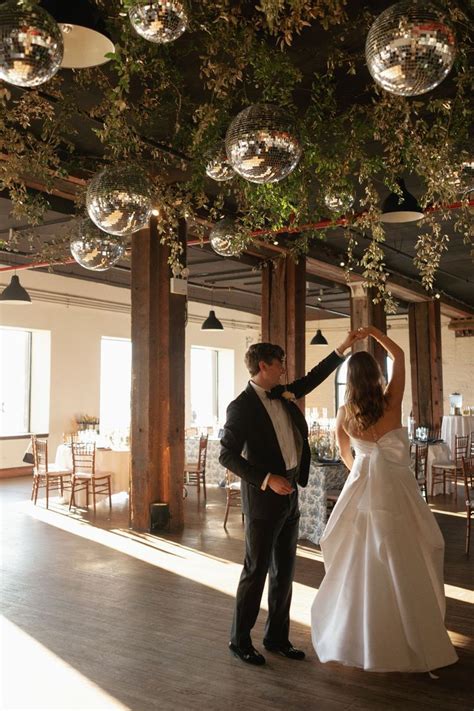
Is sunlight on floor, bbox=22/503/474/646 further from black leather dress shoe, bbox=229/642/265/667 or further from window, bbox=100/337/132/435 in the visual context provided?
window, bbox=100/337/132/435

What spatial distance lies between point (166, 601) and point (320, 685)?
1.76 metres

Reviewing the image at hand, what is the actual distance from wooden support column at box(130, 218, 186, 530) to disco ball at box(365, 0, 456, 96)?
17.2 feet

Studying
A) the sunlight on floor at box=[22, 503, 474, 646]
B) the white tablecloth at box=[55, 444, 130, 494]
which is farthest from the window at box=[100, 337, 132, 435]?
the sunlight on floor at box=[22, 503, 474, 646]

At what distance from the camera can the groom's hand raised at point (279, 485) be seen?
3621 millimetres

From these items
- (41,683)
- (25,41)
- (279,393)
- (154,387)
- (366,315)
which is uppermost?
(366,315)

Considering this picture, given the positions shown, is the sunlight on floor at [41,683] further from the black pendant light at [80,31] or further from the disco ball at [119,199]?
the black pendant light at [80,31]

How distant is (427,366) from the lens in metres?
14.8

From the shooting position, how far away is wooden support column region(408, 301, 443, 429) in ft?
48.0

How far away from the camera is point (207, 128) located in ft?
15.2

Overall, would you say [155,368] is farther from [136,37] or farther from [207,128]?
[136,37]

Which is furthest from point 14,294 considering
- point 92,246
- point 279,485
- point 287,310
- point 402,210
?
point 279,485

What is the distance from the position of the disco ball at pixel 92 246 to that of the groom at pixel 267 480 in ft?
5.68

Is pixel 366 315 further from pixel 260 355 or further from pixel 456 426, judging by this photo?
pixel 260 355

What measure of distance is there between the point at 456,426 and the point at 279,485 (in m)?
10.4
